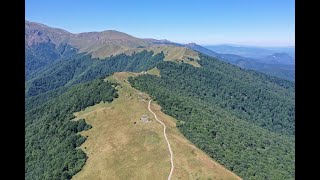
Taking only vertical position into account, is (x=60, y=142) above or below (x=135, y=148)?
below

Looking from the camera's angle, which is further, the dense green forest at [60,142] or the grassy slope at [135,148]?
the dense green forest at [60,142]

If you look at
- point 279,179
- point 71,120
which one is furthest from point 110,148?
point 279,179

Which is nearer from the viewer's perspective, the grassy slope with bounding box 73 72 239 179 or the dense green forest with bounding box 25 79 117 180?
the grassy slope with bounding box 73 72 239 179

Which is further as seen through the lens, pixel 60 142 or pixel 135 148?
pixel 60 142
